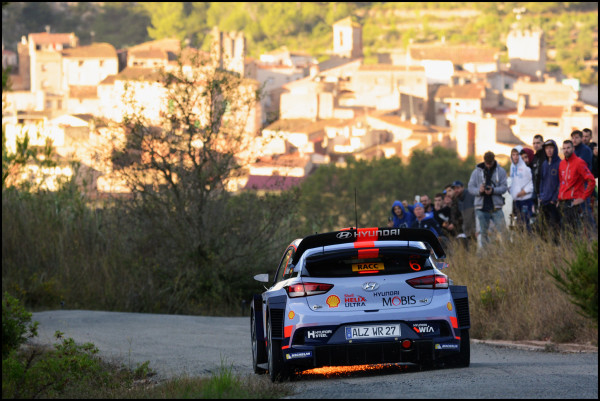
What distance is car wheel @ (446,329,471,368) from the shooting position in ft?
36.2

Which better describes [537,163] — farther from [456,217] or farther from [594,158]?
[456,217]

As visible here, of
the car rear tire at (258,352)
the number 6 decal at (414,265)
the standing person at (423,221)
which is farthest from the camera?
the standing person at (423,221)

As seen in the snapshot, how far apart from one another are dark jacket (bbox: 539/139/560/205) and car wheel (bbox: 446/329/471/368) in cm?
702

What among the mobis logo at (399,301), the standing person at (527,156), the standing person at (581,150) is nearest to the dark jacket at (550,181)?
the standing person at (581,150)

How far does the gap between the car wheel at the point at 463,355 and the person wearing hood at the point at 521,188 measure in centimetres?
792

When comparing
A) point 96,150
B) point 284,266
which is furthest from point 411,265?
point 96,150

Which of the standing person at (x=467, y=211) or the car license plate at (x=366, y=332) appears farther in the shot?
the standing person at (x=467, y=211)

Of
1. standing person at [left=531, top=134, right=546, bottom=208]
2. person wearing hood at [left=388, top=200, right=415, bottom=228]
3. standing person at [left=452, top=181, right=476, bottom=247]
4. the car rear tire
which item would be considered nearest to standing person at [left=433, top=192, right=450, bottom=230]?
standing person at [left=452, top=181, right=476, bottom=247]

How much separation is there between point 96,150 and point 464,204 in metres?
9.42

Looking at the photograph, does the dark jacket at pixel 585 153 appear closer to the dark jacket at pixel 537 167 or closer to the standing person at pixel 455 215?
the dark jacket at pixel 537 167

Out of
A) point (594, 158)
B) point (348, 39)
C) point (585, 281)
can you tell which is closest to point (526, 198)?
point (594, 158)

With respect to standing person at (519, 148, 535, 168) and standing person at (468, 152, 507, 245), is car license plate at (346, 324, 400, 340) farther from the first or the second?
standing person at (519, 148, 535, 168)

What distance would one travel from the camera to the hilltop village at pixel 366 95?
410 ft

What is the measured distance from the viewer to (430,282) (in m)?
10.6
